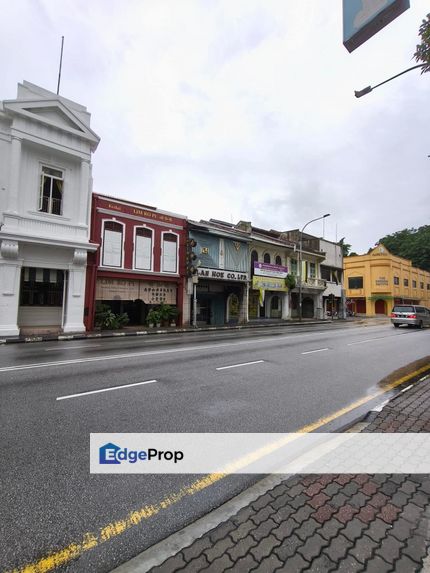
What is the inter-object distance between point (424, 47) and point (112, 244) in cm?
1727

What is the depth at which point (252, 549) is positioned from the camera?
216 cm

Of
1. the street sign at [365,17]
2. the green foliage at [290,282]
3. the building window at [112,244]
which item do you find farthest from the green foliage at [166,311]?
the street sign at [365,17]

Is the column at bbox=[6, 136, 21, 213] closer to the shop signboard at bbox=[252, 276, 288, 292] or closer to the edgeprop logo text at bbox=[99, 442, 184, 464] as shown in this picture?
the edgeprop logo text at bbox=[99, 442, 184, 464]

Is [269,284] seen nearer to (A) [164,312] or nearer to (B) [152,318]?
(A) [164,312]

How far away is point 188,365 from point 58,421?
4.27m

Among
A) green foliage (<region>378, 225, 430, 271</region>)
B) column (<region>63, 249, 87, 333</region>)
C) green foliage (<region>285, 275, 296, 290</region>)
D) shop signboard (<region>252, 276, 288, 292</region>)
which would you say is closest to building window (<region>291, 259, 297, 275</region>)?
green foliage (<region>285, 275, 296, 290</region>)

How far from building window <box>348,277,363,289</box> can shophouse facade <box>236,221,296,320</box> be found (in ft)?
88.6

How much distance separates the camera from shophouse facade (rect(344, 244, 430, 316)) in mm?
48938

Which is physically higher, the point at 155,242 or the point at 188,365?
the point at 155,242

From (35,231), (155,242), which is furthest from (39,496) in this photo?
(155,242)

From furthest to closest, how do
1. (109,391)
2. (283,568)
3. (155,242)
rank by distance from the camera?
(155,242) < (109,391) < (283,568)

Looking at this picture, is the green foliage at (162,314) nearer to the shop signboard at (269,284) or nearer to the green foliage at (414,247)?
the shop signboard at (269,284)

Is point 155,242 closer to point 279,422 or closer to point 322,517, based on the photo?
point 279,422

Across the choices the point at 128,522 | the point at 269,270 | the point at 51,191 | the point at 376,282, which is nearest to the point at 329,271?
the point at 269,270
